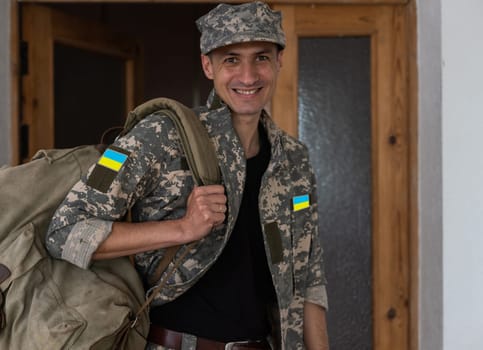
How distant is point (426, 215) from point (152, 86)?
3.69 m

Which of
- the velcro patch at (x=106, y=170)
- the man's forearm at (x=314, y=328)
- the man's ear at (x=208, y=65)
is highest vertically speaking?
the man's ear at (x=208, y=65)

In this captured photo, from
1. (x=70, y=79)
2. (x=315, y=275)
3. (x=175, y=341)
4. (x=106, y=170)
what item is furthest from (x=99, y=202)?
(x=70, y=79)

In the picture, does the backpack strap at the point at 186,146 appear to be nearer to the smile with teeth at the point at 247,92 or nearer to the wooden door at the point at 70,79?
the smile with teeth at the point at 247,92

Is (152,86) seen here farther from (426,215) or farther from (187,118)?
(187,118)

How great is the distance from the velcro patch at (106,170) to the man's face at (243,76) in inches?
13.9

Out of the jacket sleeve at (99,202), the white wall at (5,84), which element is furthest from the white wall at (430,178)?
the white wall at (5,84)

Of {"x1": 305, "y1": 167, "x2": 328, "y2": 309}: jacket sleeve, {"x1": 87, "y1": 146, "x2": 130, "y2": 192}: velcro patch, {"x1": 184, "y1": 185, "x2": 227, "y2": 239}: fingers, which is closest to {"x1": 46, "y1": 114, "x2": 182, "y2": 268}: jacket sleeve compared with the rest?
{"x1": 87, "y1": 146, "x2": 130, "y2": 192}: velcro patch

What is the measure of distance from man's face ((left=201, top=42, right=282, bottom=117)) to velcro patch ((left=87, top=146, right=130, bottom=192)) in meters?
0.35

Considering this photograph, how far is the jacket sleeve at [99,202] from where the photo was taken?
4.75 feet

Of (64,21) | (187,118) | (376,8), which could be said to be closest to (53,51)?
(64,21)

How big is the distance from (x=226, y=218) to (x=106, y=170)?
0.31 meters

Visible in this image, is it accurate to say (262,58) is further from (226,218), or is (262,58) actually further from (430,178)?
(430,178)

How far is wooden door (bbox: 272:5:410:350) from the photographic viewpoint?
111 inches

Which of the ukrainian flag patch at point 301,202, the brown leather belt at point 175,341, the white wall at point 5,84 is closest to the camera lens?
the brown leather belt at point 175,341
